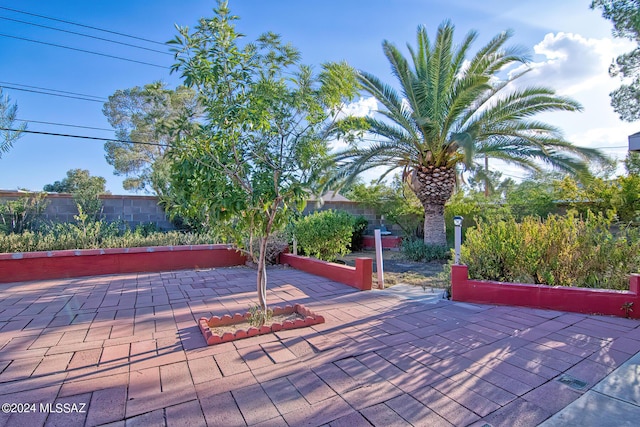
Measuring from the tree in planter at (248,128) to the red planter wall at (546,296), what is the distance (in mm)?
2799

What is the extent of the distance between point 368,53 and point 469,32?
253 cm

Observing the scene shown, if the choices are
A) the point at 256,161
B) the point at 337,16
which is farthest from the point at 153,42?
the point at 256,161

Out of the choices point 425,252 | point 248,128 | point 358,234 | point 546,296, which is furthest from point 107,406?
point 358,234

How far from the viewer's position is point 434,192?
31.2ft

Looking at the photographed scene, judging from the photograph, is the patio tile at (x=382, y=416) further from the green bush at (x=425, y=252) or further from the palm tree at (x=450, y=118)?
the green bush at (x=425, y=252)

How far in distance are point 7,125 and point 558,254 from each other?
14356 mm

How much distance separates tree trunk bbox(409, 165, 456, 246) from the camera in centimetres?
951

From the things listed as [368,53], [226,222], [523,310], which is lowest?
[523,310]

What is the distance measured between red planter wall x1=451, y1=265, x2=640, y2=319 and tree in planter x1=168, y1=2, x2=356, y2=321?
9.18 ft

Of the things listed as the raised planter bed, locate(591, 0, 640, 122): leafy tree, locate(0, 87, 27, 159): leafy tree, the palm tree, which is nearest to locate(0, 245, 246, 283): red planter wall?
the palm tree

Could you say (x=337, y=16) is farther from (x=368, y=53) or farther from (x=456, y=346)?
(x=456, y=346)

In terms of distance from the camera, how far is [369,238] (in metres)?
12.4

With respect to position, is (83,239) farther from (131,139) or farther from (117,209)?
(131,139)

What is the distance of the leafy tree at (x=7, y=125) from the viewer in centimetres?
1014
